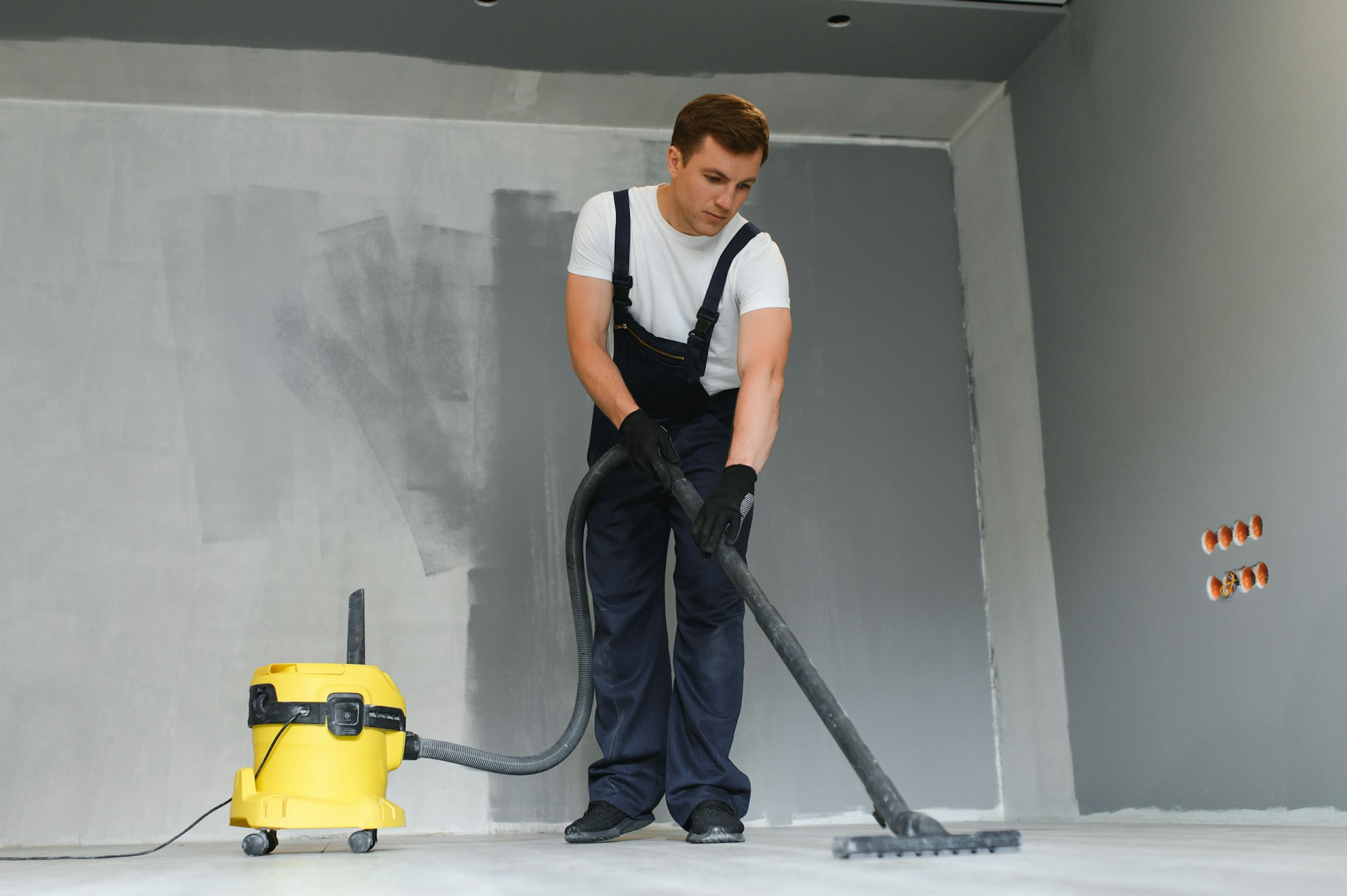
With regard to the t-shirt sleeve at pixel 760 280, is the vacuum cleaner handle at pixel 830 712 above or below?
below

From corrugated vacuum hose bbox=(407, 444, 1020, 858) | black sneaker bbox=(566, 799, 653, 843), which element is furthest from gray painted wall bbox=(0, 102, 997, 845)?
black sneaker bbox=(566, 799, 653, 843)

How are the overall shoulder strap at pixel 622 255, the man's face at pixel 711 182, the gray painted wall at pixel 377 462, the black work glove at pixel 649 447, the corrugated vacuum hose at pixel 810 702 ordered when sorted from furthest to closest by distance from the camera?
the gray painted wall at pixel 377 462
the overall shoulder strap at pixel 622 255
the man's face at pixel 711 182
the black work glove at pixel 649 447
the corrugated vacuum hose at pixel 810 702

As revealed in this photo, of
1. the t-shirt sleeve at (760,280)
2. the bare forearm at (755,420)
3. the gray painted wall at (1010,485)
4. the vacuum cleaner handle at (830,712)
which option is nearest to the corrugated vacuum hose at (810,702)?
the vacuum cleaner handle at (830,712)

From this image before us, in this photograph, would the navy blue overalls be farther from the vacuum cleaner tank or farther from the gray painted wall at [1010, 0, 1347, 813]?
the gray painted wall at [1010, 0, 1347, 813]

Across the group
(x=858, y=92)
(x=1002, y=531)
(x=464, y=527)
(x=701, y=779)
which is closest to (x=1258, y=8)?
(x=858, y=92)

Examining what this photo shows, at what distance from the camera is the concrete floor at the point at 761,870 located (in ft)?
2.80

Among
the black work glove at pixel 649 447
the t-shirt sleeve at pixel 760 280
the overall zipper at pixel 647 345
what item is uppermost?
the t-shirt sleeve at pixel 760 280

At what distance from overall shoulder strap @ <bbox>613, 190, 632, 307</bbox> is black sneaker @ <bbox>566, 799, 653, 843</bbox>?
873 mm

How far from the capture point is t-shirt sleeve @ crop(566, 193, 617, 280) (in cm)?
203

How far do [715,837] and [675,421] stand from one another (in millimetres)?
748

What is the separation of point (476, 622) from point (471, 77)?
145cm

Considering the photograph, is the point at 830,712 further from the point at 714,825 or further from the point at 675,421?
the point at 675,421

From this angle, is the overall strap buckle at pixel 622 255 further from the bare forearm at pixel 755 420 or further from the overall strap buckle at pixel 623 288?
the bare forearm at pixel 755 420

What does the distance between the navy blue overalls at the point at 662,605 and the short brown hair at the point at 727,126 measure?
18 centimetres
